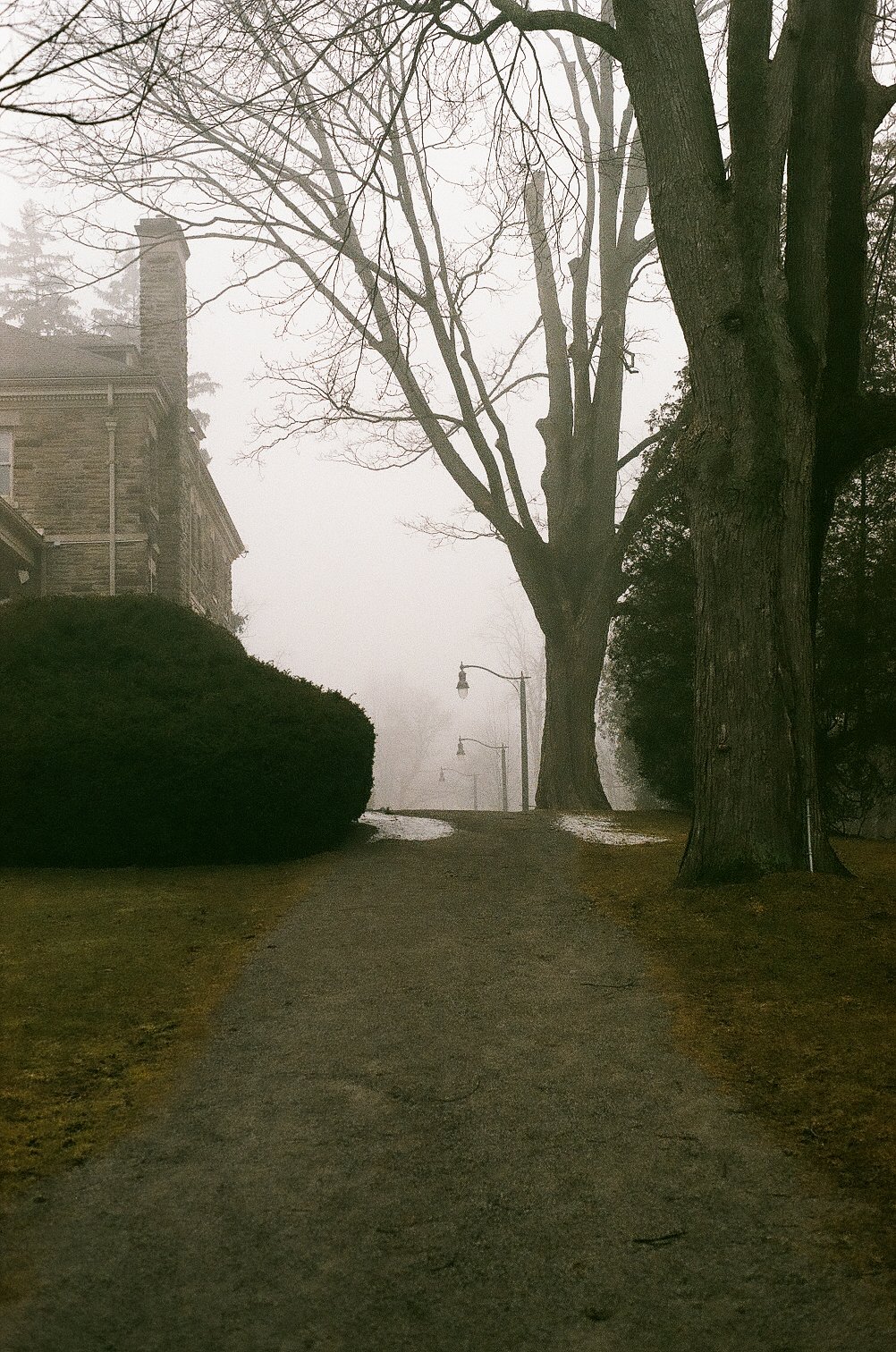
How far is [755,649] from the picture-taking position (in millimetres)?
7363

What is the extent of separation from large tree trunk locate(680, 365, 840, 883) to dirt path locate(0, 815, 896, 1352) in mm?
1981

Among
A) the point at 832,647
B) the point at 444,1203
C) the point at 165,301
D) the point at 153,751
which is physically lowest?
the point at 444,1203

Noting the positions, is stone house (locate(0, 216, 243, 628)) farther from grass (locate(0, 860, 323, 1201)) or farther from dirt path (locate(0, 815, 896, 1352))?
dirt path (locate(0, 815, 896, 1352))

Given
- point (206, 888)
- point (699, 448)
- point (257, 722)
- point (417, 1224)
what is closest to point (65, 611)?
point (257, 722)

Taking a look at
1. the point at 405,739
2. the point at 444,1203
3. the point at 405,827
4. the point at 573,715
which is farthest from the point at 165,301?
the point at 405,739

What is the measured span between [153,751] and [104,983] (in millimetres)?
3479

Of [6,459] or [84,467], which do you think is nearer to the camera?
[84,467]

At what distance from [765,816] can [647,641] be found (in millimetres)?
7405

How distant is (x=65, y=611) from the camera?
10.7m

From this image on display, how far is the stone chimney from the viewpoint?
2553cm

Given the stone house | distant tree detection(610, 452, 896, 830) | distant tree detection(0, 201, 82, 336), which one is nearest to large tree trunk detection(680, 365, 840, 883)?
distant tree detection(610, 452, 896, 830)

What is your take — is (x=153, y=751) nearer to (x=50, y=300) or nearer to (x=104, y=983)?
(x=104, y=983)

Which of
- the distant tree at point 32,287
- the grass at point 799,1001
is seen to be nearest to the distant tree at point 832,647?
the grass at point 799,1001

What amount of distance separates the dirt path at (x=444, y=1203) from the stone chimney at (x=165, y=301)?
895 inches
